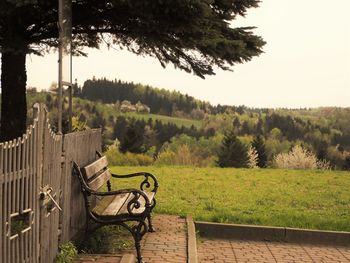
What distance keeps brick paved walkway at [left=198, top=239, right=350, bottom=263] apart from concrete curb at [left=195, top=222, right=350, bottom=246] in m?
0.19

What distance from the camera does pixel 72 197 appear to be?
5902 mm

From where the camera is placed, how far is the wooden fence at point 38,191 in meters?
3.71

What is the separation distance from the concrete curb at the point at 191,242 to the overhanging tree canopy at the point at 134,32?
10.8 ft

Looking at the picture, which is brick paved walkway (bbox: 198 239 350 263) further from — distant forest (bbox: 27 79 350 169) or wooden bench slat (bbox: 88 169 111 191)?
distant forest (bbox: 27 79 350 169)

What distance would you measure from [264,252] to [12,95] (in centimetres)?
587

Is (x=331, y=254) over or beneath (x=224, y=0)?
beneath

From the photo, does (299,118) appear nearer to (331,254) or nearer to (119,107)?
(119,107)

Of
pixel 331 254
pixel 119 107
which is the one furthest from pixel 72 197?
pixel 119 107

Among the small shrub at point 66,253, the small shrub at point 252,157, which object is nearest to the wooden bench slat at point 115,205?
the small shrub at point 66,253

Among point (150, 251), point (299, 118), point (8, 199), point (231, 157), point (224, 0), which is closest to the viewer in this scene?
point (8, 199)

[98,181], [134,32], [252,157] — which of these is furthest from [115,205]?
[252,157]

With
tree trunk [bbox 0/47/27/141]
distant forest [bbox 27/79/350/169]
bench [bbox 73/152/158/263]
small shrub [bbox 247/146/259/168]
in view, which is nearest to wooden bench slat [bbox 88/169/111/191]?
bench [bbox 73/152/158/263]

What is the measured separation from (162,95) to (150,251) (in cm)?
13695

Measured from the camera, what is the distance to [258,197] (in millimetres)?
11586
